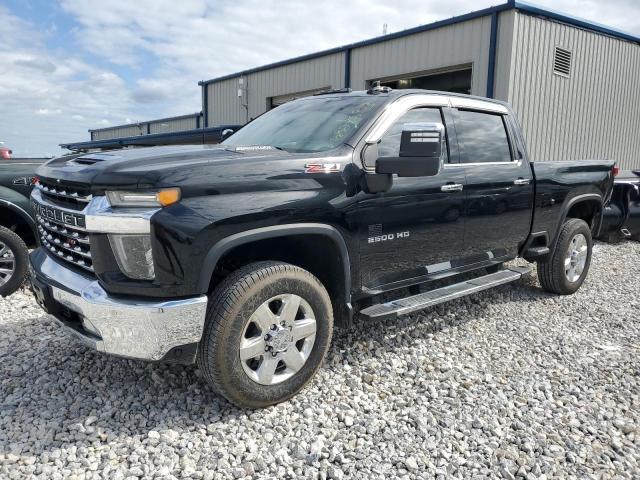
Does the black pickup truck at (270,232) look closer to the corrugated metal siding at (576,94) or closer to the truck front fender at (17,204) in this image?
the truck front fender at (17,204)

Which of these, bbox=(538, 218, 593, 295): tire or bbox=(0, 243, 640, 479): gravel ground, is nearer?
bbox=(0, 243, 640, 479): gravel ground

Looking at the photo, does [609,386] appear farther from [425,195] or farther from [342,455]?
[342,455]

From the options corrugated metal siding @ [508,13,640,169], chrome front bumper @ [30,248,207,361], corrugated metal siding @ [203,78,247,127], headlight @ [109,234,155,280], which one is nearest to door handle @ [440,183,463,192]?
chrome front bumper @ [30,248,207,361]

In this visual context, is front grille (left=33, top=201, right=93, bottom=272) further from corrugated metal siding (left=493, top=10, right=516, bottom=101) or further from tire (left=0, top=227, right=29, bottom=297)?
corrugated metal siding (left=493, top=10, right=516, bottom=101)

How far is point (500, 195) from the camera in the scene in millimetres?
4297

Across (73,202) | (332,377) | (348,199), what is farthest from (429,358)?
(73,202)

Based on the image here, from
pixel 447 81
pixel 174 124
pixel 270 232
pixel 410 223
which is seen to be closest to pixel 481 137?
pixel 410 223

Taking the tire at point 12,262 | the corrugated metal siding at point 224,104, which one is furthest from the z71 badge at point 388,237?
the corrugated metal siding at point 224,104

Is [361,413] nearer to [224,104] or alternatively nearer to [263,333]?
[263,333]

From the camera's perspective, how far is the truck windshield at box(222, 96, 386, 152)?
3.43 metres

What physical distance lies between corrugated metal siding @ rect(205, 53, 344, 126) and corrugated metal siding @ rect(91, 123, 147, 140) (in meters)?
13.5

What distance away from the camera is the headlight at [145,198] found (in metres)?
2.54

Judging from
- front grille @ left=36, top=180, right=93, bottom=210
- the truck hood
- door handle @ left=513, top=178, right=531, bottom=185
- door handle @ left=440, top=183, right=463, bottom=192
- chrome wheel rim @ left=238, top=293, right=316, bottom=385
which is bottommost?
chrome wheel rim @ left=238, top=293, right=316, bottom=385

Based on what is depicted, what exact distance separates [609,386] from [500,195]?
1689 millimetres
